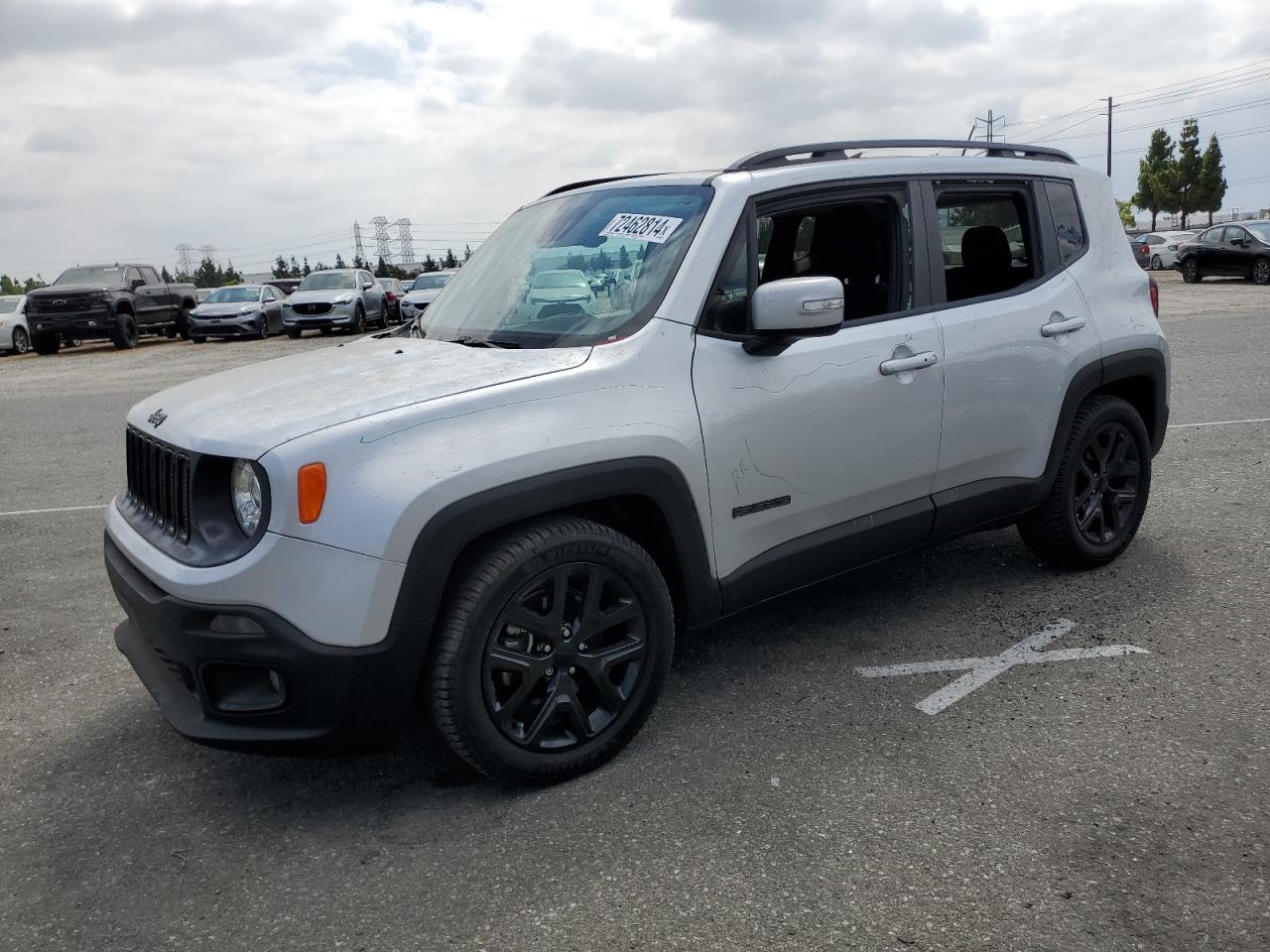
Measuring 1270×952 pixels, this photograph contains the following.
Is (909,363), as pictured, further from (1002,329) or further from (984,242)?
(984,242)

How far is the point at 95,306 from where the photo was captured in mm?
24328

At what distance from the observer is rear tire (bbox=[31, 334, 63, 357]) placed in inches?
977

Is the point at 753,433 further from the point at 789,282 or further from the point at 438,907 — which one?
the point at 438,907

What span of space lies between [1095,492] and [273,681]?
3.50m

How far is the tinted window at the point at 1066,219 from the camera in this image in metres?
4.50

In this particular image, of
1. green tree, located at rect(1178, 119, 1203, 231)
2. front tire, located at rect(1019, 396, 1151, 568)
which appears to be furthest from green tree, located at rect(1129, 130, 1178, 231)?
front tire, located at rect(1019, 396, 1151, 568)

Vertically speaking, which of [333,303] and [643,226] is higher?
[643,226]

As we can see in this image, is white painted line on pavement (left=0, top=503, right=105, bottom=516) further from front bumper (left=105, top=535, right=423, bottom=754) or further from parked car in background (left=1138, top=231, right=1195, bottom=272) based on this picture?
parked car in background (left=1138, top=231, right=1195, bottom=272)

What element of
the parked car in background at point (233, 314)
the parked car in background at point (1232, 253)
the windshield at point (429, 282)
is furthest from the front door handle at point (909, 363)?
the parked car in background at point (1232, 253)

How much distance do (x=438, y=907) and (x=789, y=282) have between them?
1.97m

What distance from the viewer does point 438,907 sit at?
2.59 m

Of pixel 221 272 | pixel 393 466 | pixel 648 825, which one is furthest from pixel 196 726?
pixel 221 272

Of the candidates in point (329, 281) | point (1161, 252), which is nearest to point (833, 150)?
point (329, 281)

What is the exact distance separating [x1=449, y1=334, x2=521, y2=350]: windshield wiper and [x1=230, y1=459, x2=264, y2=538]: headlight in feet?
3.11
